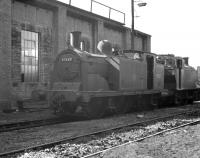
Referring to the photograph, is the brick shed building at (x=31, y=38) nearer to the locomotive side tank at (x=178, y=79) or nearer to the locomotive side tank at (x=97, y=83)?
the locomotive side tank at (x=97, y=83)

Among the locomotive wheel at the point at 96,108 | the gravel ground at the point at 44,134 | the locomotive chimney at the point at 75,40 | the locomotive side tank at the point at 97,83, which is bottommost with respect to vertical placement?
the gravel ground at the point at 44,134

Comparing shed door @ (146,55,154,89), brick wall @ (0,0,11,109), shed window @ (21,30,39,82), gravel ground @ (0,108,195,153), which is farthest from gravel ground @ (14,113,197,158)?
shed window @ (21,30,39,82)

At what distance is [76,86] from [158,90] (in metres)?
5.74

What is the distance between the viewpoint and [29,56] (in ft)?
60.3

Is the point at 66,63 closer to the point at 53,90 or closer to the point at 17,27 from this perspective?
the point at 53,90

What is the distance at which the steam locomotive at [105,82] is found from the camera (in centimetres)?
1262

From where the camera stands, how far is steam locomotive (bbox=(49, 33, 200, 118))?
12625 millimetres

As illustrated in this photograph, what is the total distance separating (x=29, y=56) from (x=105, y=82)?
6.48m

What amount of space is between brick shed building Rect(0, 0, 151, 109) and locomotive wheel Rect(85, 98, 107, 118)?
3860 mm

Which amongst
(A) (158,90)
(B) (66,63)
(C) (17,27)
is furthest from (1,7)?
(A) (158,90)

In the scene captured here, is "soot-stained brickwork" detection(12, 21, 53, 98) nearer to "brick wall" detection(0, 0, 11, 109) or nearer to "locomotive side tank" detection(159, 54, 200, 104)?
"brick wall" detection(0, 0, 11, 109)

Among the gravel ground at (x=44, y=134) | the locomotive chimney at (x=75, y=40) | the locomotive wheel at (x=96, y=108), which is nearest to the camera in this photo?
the gravel ground at (x=44, y=134)

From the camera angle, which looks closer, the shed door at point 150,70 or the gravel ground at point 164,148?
the gravel ground at point 164,148

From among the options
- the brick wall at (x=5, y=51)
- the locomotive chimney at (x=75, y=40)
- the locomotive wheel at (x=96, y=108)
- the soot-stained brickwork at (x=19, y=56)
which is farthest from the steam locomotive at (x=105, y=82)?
the soot-stained brickwork at (x=19, y=56)
